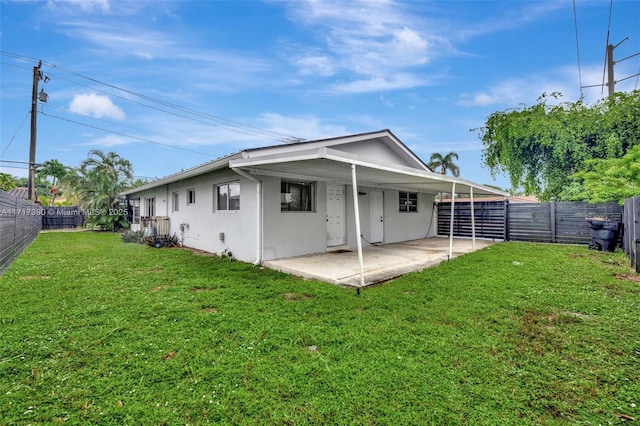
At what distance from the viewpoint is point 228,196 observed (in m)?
8.44

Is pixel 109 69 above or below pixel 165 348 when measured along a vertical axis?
above

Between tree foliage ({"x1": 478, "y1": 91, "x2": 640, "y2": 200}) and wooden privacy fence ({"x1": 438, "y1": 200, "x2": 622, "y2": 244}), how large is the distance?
1975 mm

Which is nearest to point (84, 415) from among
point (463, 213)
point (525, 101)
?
point (463, 213)

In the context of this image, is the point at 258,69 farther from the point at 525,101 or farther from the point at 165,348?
the point at 165,348

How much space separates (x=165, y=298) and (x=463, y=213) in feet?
43.0

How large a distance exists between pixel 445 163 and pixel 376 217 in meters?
17.9

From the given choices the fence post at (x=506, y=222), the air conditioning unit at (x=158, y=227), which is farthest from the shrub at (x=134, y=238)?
the fence post at (x=506, y=222)

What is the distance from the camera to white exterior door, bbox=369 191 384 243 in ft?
34.7

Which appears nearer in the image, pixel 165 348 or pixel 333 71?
pixel 165 348

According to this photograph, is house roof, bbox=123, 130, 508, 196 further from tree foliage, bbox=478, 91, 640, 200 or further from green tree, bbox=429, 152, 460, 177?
green tree, bbox=429, 152, 460, 177

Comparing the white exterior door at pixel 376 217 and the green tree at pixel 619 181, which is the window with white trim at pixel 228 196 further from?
the green tree at pixel 619 181

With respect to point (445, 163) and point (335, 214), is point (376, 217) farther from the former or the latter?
point (445, 163)

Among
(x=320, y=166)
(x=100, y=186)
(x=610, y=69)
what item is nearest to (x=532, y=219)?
(x=610, y=69)

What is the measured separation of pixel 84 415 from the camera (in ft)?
6.86
